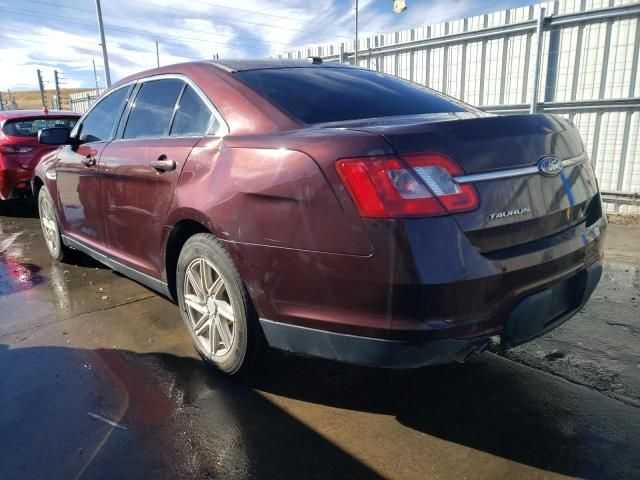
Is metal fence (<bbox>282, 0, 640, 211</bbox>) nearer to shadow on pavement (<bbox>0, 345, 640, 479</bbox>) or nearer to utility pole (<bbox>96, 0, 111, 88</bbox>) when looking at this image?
shadow on pavement (<bbox>0, 345, 640, 479</bbox>)

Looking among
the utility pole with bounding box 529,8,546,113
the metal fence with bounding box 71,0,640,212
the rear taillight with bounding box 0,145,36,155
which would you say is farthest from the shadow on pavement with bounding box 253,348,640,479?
the rear taillight with bounding box 0,145,36,155

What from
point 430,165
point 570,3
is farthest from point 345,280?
point 570,3

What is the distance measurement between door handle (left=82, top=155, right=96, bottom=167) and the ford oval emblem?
310cm

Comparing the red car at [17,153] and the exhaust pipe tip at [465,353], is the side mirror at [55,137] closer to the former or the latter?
the red car at [17,153]

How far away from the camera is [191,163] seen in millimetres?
2590

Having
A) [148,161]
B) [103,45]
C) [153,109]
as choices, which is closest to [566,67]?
[153,109]

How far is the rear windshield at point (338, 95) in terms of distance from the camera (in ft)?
8.04

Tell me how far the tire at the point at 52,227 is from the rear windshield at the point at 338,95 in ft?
10.2

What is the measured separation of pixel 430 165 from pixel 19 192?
722 centimetres

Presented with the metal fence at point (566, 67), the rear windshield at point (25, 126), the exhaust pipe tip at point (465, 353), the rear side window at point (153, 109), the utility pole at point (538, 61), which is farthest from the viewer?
the rear windshield at point (25, 126)

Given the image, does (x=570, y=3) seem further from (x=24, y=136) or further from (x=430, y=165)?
(x=24, y=136)

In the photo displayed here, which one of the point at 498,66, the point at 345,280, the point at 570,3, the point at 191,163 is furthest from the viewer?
the point at 498,66

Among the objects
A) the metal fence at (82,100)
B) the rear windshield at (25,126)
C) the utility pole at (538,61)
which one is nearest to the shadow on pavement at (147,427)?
the rear windshield at (25,126)

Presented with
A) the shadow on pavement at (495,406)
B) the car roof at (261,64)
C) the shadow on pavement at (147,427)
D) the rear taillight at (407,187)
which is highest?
the car roof at (261,64)
